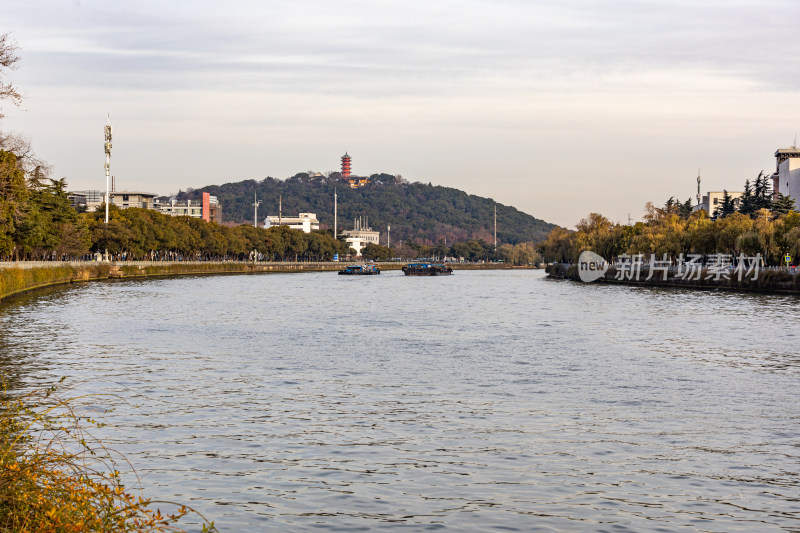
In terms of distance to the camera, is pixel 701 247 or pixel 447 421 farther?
pixel 701 247

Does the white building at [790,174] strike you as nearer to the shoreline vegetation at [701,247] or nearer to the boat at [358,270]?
the shoreline vegetation at [701,247]

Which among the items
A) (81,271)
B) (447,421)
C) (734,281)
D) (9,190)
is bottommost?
(447,421)

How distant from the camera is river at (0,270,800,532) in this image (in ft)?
50.0

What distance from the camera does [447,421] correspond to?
886 inches

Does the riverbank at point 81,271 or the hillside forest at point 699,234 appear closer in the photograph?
the riverbank at point 81,271

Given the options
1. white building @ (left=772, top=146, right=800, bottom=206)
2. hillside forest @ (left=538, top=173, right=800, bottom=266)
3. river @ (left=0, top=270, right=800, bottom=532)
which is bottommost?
river @ (left=0, top=270, right=800, bottom=532)

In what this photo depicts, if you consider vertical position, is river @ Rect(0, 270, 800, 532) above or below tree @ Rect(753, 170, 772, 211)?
below

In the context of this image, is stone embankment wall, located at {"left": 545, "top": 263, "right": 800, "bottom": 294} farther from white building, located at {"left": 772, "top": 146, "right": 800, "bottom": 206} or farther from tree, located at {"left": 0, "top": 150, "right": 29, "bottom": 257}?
tree, located at {"left": 0, "top": 150, "right": 29, "bottom": 257}

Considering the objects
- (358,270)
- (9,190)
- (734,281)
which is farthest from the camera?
(358,270)

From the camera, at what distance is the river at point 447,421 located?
15250 mm

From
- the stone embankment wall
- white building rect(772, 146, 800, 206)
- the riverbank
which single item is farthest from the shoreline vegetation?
the riverbank

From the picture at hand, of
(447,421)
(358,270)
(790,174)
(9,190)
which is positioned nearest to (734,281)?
(790,174)

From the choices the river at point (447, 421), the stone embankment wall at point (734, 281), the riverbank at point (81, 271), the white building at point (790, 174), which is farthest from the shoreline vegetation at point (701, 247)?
the riverbank at point (81, 271)

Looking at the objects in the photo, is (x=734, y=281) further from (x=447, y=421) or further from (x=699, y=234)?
(x=447, y=421)
